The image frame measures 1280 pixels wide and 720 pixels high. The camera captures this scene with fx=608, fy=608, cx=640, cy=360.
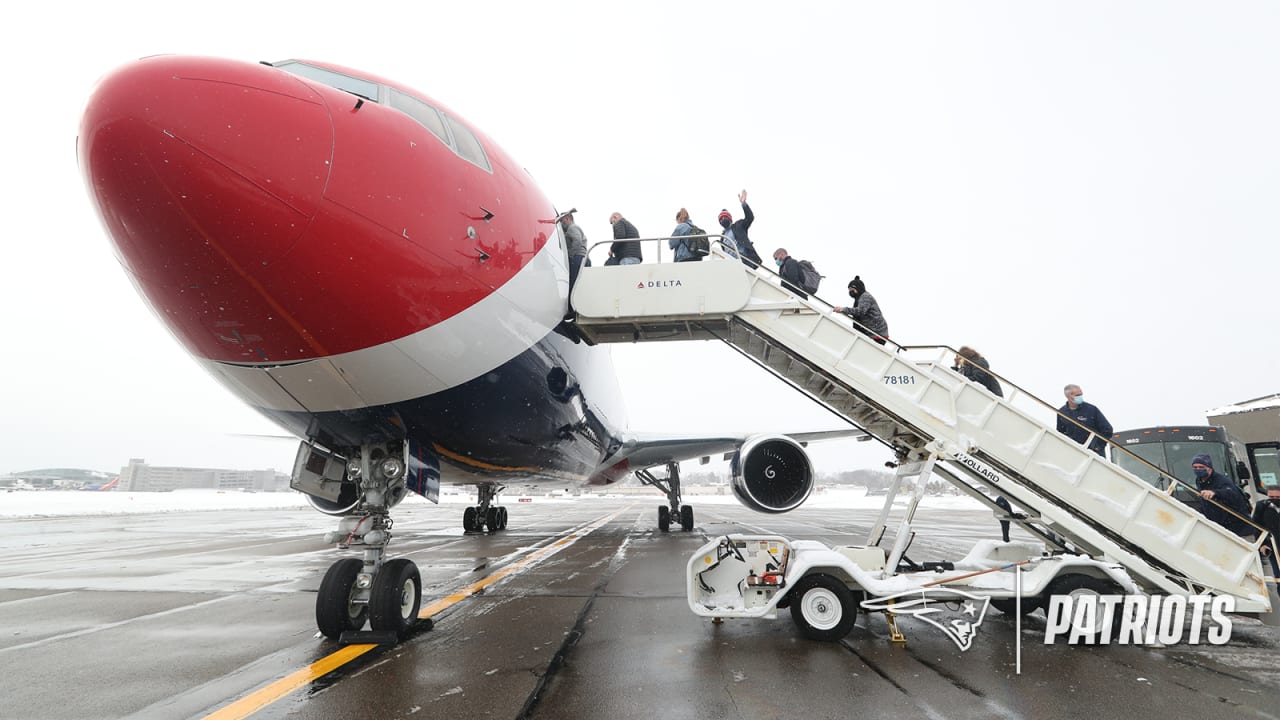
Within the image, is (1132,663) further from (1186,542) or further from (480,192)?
(480,192)

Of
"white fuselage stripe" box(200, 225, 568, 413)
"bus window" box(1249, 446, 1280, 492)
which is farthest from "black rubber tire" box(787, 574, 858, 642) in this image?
"bus window" box(1249, 446, 1280, 492)

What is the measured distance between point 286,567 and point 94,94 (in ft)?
28.6

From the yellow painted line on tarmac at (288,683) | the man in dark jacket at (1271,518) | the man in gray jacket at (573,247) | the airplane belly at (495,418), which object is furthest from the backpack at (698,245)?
the man in dark jacket at (1271,518)

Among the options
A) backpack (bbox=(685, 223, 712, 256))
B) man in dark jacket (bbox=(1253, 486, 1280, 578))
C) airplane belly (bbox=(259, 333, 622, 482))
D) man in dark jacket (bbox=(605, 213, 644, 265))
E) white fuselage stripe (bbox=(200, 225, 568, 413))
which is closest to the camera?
white fuselage stripe (bbox=(200, 225, 568, 413))

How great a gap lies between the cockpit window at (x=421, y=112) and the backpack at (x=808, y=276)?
4462mm

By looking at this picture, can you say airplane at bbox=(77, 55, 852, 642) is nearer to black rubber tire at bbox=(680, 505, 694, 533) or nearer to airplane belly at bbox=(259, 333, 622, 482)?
airplane belly at bbox=(259, 333, 622, 482)

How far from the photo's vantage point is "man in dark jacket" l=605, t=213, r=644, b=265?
657cm

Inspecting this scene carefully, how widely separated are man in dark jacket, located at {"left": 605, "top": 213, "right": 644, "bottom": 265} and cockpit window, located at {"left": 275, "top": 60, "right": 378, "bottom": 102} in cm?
296

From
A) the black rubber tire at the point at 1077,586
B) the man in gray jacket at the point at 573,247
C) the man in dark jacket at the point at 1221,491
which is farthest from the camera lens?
the man in dark jacket at the point at 1221,491

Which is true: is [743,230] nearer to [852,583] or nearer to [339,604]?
[852,583]

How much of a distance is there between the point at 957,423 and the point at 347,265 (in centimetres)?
518

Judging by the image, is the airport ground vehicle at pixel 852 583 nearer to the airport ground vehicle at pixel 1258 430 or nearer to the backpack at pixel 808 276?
the backpack at pixel 808 276

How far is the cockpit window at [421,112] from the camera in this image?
4.08 metres

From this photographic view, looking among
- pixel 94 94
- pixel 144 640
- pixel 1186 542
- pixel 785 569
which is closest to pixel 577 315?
pixel 785 569
